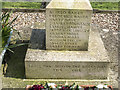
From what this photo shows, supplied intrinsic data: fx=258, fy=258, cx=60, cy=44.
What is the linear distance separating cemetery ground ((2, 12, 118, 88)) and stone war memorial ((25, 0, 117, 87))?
0.28 m

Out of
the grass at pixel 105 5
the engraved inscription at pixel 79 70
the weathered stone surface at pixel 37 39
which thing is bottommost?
the engraved inscription at pixel 79 70

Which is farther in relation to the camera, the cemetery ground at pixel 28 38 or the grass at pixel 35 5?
the grass at pixel 35 5

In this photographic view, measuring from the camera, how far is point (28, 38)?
673 centimetres

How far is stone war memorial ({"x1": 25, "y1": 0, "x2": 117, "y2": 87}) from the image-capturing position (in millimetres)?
4762

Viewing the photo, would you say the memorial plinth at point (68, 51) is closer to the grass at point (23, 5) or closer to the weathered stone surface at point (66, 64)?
the weathered stone surface at point (66, 64)

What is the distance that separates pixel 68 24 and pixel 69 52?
1.92 feet

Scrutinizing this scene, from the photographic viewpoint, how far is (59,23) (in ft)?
16.0

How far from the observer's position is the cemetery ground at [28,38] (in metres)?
4.98

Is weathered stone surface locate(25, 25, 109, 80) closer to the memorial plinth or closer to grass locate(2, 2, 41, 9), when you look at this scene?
the memorial plinth

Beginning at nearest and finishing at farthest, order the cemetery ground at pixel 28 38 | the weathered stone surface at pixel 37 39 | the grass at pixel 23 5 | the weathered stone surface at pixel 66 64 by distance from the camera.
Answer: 1. the weathered stone surface at pixel 66 64
2. the cemetery ground at pixel 28 38
3. the weathered stone surface at pixel 37 39
4. the grass at pixel 23 5

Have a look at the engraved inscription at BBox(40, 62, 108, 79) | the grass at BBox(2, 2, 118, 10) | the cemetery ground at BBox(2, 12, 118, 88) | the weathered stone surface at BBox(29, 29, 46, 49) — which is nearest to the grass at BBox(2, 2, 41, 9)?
the grass at BBox(2, 2, 118, 10)

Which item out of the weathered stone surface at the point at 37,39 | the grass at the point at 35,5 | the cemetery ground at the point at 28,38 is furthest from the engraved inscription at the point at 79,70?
the grass at the point at 35,5

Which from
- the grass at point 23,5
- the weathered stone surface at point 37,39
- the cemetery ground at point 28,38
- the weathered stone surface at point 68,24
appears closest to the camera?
the weathered stone surface at point 68,24

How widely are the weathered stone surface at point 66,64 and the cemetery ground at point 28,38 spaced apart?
22 cm
